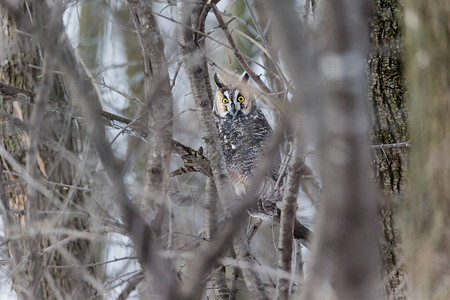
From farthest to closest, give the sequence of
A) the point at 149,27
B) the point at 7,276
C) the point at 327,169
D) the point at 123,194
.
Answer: the point at 7,276 → the point at 149,27 → the point at 123,194 → the point at 327,169

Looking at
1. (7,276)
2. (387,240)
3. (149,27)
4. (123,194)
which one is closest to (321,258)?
(123,194)

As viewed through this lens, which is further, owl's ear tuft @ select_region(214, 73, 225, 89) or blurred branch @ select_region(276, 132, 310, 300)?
owl's ear tuft @ select_region(214, 73, 225, 89)

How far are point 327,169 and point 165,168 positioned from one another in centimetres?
76

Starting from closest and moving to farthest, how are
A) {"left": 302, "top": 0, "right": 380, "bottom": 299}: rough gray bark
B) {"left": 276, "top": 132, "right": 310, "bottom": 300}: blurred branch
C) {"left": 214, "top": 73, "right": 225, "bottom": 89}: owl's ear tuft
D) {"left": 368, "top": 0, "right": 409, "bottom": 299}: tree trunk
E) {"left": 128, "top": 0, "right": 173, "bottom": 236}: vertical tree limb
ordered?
{"left": 302, "top": 0, "right": 380, "bottom": 299}: rough gray bark, {"left": 128, "top": 0, "right": 173, "bottom": 236}: vertical tree limb, {"left": 276, "top": 132, "right": 310, "bottom": 300}: blurred branch, {"left": 368, "top": 0, "right": 409, "bottom": 299}: tree trunk, {"left": 214, "top": 73, "right": 225, "bottom": 89}: owl's ear tuft

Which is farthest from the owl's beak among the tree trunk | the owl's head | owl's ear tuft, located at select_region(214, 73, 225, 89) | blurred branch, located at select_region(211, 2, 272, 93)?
the tree trunk

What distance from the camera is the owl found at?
11.4 feet

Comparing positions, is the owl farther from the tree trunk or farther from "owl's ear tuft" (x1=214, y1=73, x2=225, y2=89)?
the tree trunk

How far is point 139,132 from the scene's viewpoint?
2098 millimetres

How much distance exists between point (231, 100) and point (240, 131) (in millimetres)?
232

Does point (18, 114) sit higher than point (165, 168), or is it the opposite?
point (18, 114)

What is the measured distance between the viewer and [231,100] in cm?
362

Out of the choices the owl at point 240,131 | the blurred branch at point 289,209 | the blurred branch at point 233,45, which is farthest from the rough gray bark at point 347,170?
the owl at point 240,131

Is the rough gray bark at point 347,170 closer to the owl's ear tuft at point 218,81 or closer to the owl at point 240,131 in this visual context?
the owl at point 240,131

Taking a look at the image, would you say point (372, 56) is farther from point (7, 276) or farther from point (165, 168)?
point (7, 276)
